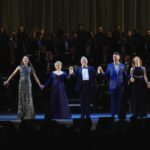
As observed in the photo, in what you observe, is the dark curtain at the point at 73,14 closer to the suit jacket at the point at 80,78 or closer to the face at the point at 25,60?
the suit jacket at the point at 80,78

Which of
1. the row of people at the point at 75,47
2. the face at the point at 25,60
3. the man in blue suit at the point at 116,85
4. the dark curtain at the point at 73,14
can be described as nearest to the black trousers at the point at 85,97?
the man in blue suit at the point at 116,85

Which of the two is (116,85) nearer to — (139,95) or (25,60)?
(139,95)

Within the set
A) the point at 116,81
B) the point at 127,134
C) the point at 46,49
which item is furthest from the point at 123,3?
the point at 127,134

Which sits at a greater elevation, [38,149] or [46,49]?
[46,49]

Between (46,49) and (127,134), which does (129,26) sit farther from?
(127,134)

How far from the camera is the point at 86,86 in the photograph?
13008mm

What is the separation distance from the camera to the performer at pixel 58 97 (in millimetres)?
13148

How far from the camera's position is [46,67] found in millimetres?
15203

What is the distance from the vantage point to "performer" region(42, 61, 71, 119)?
1315cm

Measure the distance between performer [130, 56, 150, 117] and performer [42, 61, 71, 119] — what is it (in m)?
1.68

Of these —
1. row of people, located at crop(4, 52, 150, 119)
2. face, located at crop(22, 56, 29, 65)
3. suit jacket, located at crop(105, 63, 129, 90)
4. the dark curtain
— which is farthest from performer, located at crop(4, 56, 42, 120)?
the dark curtain

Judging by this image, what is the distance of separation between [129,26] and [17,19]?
439cm

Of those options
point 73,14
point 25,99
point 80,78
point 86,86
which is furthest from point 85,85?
point 73,14

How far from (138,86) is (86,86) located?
51.3 inches
